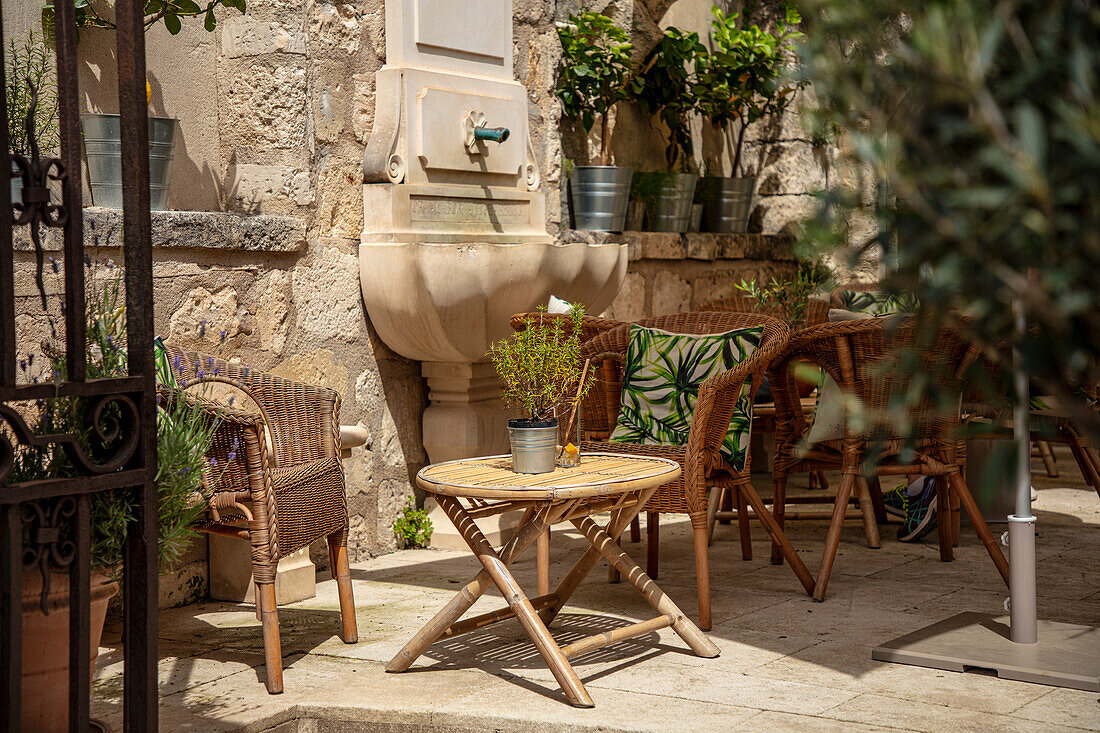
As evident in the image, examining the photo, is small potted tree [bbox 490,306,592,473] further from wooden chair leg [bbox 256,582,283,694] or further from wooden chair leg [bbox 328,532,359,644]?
wooden chair leg [bbox 256,582,283,694]

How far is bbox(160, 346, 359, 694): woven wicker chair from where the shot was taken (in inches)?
116

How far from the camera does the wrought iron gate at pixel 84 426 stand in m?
1.88

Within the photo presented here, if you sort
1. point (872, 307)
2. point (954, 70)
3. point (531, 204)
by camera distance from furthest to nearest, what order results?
point (872, 307) → point (531, 204) → point (954, 70)

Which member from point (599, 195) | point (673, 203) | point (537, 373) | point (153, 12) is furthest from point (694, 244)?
point (537, 373)

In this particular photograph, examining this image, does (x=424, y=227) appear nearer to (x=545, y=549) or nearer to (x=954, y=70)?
(x=545, y=549)

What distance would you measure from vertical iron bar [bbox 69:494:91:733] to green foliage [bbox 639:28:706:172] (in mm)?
4656

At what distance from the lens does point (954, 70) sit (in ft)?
3.17

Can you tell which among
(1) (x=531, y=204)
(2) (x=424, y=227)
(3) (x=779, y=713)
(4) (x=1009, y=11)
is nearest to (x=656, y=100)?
(1) (x=531, y=204)

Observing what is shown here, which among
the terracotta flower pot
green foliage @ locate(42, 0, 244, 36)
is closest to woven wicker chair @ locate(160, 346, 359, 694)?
the terracotta flower pot

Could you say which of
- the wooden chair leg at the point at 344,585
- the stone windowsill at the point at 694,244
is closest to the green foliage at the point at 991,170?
the wooden chair leg at the point at 344,585

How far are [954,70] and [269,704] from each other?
2265mm

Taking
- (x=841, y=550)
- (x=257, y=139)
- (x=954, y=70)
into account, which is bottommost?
(x=841, y=550)

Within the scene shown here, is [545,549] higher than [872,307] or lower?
lower

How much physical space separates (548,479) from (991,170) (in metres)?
1.99
